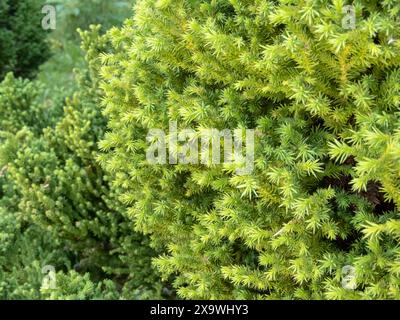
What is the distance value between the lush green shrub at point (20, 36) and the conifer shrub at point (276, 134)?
308cm

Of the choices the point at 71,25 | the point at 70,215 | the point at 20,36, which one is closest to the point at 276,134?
the point at 70,215

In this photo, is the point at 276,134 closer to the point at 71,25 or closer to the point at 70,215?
the point at 70,215

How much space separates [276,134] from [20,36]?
4.13 metres

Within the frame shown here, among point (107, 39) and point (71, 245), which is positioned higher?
point (107, 39)

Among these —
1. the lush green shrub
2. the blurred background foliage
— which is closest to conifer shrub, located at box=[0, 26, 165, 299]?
the lush green shrub

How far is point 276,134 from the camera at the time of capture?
219 centimetres

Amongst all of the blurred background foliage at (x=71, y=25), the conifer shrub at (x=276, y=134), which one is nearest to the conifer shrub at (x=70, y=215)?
the conifer shrub at (x=276, y=134)

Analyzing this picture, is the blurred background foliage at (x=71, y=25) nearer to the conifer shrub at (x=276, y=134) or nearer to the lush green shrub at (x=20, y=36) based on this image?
the lush green shrub at (x=20, y=36)
